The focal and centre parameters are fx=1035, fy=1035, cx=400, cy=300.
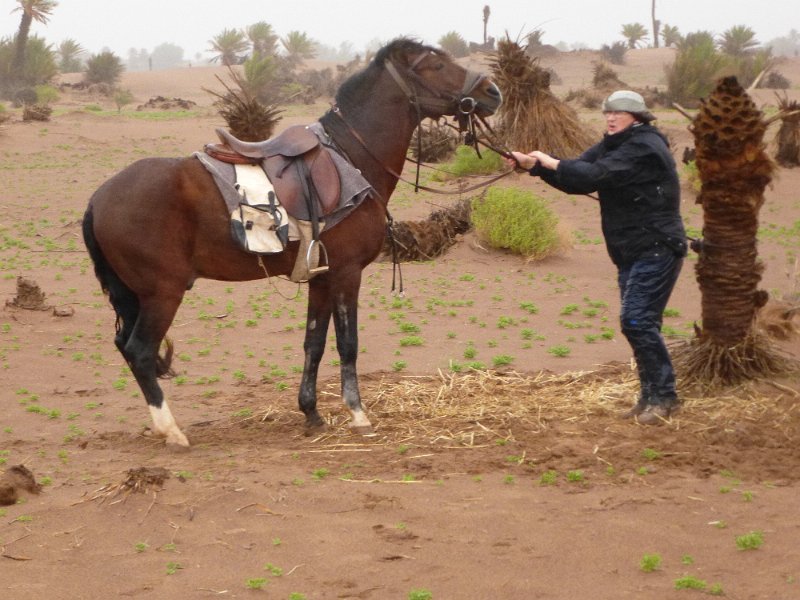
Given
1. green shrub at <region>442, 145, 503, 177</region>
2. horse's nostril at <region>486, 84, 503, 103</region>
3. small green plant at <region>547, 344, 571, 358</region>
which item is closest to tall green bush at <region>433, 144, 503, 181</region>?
green shrub at <region>442, 145, 503, 177</region>

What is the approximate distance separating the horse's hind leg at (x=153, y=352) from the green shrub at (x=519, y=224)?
853cm

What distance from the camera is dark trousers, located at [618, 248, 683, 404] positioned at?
6871 millimetres

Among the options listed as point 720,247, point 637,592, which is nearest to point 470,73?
point 720,247

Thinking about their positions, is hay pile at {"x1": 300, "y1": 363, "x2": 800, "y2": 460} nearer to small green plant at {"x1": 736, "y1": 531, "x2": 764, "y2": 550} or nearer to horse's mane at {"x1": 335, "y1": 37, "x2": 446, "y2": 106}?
small green plant at {"x1": 736, "y1": 531, "x2": 764, "y2": 550}

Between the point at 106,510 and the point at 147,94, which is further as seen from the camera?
the point at 147,94

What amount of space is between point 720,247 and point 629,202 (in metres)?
1.10

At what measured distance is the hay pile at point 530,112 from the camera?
17.3m

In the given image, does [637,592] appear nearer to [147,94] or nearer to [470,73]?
[470,73]

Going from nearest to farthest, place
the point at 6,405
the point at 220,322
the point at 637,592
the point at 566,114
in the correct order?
the point at 637,592
the point at 6,405
the point at 220,322
the point at 566,114

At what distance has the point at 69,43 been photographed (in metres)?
58.3

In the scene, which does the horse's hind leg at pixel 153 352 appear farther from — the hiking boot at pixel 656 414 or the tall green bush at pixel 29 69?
the tall green bush at pixel 29 69

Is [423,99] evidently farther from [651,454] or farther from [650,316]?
[651,454]

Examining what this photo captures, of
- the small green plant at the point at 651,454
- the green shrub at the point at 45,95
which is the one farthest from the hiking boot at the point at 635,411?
the green shrub at the point at 45,95

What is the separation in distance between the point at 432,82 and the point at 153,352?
8.78ft
